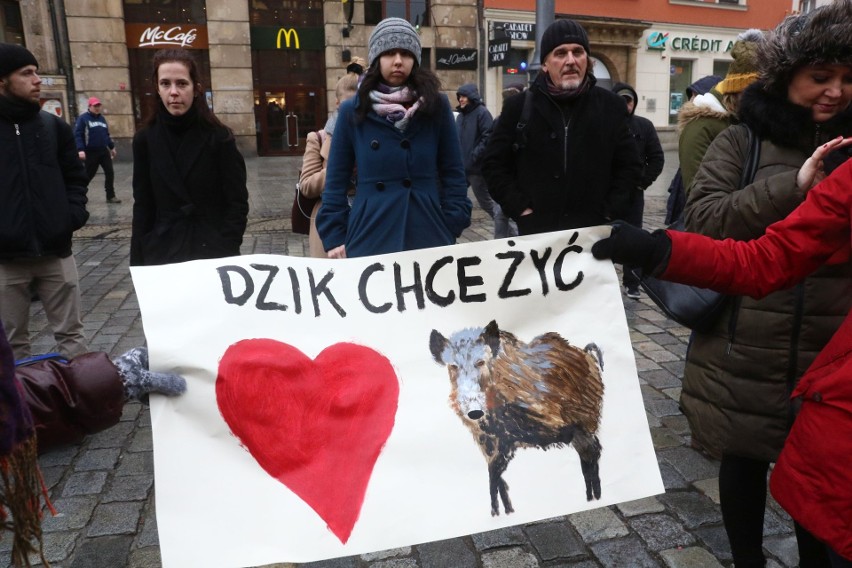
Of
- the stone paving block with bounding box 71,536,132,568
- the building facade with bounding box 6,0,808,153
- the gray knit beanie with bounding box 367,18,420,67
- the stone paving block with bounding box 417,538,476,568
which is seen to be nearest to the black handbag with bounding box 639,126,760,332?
the stone paving block with bounding box 417,538,476,568

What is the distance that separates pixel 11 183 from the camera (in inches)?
143

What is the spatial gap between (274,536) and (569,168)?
2595 millimetres

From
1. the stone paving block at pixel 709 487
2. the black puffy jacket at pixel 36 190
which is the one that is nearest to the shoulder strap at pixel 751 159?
the stone paving block at pixel 709 487

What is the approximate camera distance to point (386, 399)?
1806mm

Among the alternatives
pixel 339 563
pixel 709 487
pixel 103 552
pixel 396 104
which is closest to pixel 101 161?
pixel 396 104

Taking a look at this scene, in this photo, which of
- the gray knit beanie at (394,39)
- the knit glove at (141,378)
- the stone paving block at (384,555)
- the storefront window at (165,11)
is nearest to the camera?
the knit glove at (141,378)

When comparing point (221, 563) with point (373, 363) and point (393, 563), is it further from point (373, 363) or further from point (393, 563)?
point (393, 563)

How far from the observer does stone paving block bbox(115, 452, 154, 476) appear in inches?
125

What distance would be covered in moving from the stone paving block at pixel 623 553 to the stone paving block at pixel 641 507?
175mm

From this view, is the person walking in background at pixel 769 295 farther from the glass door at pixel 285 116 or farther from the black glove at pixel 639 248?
the glass door at pixel 285 116

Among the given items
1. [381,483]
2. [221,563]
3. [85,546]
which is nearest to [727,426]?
[381,483]

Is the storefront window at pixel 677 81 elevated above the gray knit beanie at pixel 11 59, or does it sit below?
above

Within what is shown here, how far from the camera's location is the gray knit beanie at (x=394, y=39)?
312cm

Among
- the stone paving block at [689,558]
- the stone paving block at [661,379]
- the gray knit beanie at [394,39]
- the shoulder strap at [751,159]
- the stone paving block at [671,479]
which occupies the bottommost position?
the stone paving block at [689,558]
